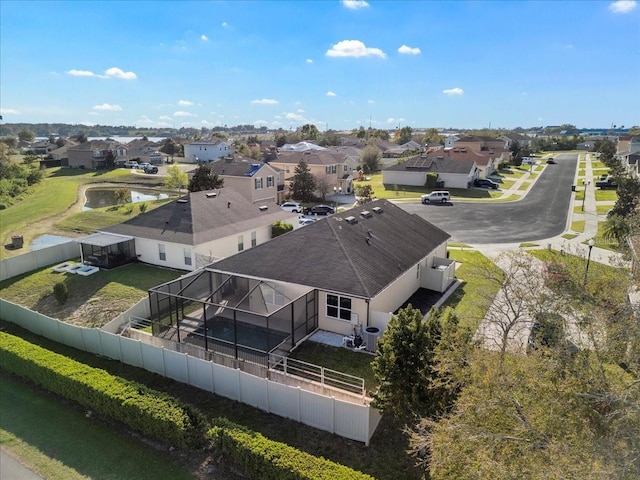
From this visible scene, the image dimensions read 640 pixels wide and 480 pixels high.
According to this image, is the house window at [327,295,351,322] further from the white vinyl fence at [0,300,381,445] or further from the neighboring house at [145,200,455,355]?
the white vinyl fence at [0,300,381,445]

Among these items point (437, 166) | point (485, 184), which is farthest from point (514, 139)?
point (437, 166)

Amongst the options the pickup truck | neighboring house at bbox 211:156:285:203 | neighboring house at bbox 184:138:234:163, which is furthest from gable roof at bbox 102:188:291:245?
neighboring house at bbox 184:138:234:163

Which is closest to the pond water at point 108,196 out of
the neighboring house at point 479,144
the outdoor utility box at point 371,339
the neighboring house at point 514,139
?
the outdoor utility box at point 371,339

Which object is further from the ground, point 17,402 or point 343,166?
point 343,166

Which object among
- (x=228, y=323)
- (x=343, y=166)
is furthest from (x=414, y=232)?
(x=343, y=166)

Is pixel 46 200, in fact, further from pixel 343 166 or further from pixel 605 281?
pixel 605 281

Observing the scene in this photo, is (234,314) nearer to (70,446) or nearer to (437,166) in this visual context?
(70,446)

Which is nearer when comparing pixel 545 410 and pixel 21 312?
pixel 545 410
